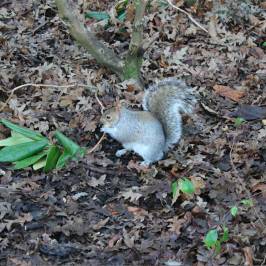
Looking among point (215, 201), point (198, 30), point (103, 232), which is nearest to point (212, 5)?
point (198, 30)

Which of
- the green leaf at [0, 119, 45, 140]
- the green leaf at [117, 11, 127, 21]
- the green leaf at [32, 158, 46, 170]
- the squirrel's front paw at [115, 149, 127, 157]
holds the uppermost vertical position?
the green leaf at [117, 11, 127, 21]

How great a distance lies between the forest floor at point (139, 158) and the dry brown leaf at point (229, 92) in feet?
0.04

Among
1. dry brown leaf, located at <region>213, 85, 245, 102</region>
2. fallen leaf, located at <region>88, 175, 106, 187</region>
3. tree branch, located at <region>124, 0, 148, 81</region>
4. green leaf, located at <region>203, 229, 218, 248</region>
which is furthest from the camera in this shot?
dry brown leaf, located at <region>213, 85, 245, 102</region>

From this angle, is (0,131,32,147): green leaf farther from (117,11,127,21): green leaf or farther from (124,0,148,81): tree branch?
(117,11,127,21): green leaf

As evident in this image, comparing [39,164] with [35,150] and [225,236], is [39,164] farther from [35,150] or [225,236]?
[225,236]

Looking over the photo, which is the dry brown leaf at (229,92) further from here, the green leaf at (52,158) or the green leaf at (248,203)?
the green leaf at (52,158)

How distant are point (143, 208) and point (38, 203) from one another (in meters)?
0.81

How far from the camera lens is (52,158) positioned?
4680mm

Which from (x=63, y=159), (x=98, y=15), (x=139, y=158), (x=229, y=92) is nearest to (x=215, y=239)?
(x=139, y=158)

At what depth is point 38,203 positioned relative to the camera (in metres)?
4.34

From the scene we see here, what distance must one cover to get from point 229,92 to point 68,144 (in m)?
1.82

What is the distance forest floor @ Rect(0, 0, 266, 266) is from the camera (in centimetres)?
395

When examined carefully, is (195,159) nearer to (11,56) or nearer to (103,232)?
(103,232)

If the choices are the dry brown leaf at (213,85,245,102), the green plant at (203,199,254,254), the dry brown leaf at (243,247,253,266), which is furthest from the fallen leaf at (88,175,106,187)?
the dry brown leaf at (213,85,245,102)
